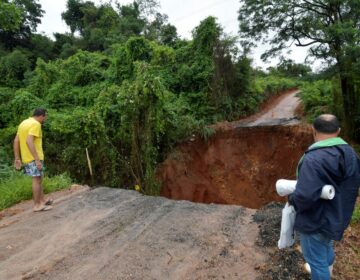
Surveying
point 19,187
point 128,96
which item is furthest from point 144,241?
point 128,96

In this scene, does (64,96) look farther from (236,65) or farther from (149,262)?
(149,262)

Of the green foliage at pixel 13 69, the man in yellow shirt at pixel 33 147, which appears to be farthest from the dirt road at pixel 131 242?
the green foliage at pixel 13 69

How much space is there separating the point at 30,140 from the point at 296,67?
3466 centimetres

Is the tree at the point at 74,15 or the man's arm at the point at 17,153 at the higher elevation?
the tree at the point at 74,15

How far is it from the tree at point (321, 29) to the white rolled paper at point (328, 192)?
8361mm

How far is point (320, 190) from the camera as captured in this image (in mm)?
2500

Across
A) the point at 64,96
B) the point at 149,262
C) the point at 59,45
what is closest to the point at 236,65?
the point at 64,96

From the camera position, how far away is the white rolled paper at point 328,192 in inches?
98.3

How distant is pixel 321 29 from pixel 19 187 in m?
10.1

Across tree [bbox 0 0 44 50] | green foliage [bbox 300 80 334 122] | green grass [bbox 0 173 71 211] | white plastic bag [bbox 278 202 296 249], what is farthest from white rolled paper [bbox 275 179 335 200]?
tree [bbox 0 0 44 50]

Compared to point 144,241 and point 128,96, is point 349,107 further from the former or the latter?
point 144,241

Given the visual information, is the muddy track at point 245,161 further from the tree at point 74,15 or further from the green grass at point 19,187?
the tree at point 74,15

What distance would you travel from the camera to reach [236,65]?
1541cm

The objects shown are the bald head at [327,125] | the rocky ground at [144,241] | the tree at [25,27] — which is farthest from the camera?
the tree at [25,27]
